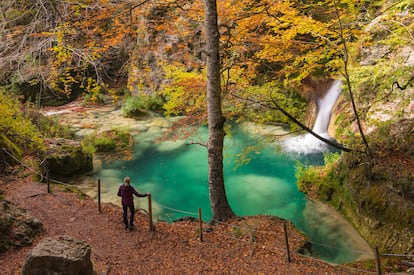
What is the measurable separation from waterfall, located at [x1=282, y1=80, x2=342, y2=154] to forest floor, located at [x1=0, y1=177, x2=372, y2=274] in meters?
8.44

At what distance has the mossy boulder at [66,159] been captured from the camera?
504 inches

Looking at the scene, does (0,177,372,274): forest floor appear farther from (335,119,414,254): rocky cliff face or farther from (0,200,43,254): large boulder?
(335,119,414,254): rocky cliff face

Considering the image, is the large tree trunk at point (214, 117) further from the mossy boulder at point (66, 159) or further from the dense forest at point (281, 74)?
the mossy boulder at point (66, 159)

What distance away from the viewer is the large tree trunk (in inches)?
303

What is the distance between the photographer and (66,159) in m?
13.2

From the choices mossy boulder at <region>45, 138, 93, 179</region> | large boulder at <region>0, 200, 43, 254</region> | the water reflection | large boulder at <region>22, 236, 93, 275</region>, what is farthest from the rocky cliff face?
mossy boulder at <region>45, 138, 93, 179</region>

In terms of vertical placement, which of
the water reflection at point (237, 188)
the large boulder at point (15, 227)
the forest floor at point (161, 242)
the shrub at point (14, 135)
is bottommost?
the water reflection at point (237, 188)

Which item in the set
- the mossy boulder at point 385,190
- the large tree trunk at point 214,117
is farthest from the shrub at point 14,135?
the mossy boulder at point 385,190

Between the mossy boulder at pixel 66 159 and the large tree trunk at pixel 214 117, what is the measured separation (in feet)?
22.5

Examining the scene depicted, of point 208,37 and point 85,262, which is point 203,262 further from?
point 208,37

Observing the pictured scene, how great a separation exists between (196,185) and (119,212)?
5789 mm

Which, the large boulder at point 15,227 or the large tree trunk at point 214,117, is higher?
the large tree trunk at point 214,117

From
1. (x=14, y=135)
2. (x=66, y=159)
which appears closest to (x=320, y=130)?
(x=66, y=159)

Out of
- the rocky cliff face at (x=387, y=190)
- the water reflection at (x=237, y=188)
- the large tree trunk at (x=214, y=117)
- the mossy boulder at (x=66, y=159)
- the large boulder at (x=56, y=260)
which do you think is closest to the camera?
the large boulder at (x=56, y=260)
